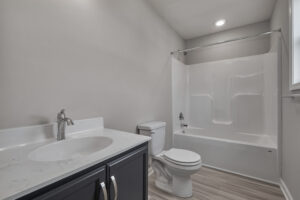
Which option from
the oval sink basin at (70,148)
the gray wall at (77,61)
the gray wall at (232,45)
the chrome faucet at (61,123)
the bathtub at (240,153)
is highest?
the gray wall at (232,45)

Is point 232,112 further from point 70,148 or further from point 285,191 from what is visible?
point 70,148

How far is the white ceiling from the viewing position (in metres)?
2.06

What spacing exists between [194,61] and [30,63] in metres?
3.04

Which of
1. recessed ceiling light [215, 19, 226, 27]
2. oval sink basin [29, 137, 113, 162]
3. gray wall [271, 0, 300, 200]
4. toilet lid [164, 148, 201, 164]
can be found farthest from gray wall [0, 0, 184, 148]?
gray wall [271, 0, 300, 200]

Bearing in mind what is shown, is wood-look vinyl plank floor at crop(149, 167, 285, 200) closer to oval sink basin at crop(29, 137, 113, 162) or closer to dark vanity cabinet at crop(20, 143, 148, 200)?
dark vanity cabinet at crop(20, 143, 148, 200)

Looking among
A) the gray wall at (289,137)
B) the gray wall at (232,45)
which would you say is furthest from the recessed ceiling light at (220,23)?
the gray wall at (289,137)

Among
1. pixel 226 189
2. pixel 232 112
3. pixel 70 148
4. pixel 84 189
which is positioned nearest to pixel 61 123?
pixel 70 148

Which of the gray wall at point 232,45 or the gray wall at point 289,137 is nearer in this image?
the gray wall at point 289,137

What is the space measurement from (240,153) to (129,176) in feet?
6.11

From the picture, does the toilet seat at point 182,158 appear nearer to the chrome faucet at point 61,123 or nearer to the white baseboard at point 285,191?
the white baseboard at point 285,191

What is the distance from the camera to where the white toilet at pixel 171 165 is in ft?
5.10

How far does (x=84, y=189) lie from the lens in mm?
664

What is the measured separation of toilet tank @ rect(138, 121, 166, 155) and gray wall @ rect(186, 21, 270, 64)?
2.06 m

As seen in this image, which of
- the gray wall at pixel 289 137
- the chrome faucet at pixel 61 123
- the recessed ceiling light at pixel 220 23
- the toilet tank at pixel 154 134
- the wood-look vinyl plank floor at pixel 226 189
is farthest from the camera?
the recessed ceiling light at pixel 220 23
